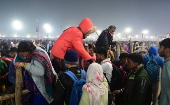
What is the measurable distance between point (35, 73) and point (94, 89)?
1.15m

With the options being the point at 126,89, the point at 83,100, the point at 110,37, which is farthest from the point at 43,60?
the point at 110,37

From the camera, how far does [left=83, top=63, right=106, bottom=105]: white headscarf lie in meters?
2.09

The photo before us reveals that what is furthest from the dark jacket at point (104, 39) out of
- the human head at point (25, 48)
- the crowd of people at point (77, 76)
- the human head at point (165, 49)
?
the human head at point (25, 48)

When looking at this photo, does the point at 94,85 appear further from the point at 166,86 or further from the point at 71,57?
the point at 166,86

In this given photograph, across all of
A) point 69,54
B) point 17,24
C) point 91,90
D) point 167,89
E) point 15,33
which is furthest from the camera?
point 15,33

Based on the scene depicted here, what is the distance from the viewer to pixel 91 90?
2088 millimetres

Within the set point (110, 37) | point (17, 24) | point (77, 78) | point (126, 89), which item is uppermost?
point (17, 24)

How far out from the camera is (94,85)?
7.04 feet

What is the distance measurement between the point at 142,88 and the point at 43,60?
2056 millimetres

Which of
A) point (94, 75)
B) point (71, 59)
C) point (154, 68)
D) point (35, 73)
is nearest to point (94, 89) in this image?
point (94, 75)

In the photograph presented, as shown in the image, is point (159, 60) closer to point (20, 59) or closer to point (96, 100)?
point (96, 100)

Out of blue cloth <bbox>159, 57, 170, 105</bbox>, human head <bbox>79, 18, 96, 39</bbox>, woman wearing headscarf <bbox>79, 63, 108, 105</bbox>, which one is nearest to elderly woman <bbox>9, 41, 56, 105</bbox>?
woman wearing headscarf <bbox>79, 63, 108, 105</bbox>

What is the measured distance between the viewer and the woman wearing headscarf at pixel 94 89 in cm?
209

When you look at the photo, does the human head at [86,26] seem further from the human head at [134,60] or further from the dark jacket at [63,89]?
the dark jacket at [63,89]
